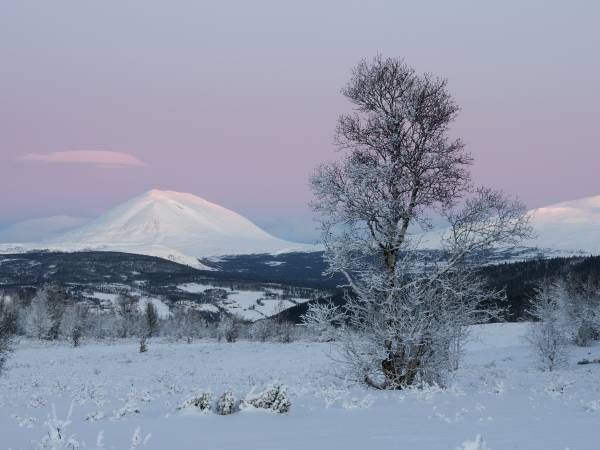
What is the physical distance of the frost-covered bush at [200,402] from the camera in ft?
35.2

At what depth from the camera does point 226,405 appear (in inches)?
410

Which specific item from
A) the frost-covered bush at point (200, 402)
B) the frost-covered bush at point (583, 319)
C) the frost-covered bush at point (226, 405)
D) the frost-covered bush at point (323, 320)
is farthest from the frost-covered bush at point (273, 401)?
the frost-covered bush at point (583, 319)

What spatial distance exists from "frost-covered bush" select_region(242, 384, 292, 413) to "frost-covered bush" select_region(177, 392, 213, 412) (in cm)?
67

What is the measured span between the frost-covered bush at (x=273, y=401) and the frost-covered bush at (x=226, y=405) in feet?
1.03

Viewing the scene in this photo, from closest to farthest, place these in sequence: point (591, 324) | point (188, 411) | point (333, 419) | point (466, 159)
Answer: point (333, 419), point (188, 411), point (466, 159), point (591, 324)

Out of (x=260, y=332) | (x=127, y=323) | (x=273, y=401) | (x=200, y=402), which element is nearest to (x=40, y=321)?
(x=127, y=323)

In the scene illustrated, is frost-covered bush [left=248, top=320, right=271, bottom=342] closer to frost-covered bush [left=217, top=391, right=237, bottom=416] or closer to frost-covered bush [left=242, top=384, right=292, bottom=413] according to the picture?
frost-covered bush [left=242, top=384, right=292, bottom=413]

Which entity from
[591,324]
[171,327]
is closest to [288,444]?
[591,324]

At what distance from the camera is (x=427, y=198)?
1438cm

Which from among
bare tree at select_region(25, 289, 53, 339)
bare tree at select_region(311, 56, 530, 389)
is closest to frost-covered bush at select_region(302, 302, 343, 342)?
bare tree at select_region(311, 56, 530, 389)

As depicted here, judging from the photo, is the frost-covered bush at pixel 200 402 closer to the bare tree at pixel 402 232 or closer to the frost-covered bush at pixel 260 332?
the bare tree at pixel 402 232

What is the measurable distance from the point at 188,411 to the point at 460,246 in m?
7.68

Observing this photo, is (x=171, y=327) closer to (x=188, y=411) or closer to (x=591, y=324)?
(x=591, y=324)

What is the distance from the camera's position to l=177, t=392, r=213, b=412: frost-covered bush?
1073 cm
